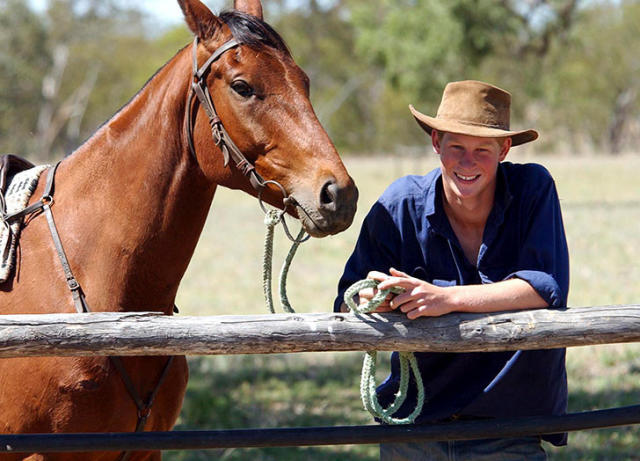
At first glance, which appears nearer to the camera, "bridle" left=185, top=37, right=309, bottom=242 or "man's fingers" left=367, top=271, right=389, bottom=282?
"man's fingers" left=367, top=271, right=389, bottom=282

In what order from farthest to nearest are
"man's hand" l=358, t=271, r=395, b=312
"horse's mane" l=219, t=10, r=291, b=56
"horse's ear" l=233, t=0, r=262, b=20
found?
"horse's ear" l=233, t=0, r=262, b=20 < "horse's mane" l=219, t=10, r=291, b=56 < "man's hand" l=358, t=271, r=395, b=312

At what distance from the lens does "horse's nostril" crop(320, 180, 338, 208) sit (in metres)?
2.86

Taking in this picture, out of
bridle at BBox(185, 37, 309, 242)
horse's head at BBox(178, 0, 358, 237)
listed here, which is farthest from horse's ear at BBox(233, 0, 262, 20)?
bridle at BBox(185, 37, 309, 242)

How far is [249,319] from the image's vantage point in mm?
2662

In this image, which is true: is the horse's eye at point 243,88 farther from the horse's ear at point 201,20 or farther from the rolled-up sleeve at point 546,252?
the rolled-up sleeve at point 546,252

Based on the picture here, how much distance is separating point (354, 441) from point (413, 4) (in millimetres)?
29108

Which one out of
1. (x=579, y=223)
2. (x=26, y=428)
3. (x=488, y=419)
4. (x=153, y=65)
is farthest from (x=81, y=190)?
(x=153, y=65)

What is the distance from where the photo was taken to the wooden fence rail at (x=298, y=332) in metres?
2.62

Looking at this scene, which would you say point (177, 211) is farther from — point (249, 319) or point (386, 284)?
point (386, 284)

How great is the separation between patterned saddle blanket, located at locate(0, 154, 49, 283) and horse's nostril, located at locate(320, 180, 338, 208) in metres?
1.27

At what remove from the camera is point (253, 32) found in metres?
3.15

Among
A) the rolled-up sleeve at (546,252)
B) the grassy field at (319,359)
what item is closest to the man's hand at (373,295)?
the rolled-up sleeve at (546,252)

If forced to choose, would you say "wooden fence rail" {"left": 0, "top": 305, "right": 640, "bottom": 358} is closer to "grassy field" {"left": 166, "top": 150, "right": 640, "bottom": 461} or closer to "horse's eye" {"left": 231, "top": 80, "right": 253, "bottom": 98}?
"horse's eye" {"left": 231, "top": 80, "right": 253, "bottom": 98}

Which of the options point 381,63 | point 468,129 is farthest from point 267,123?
point 381,63
